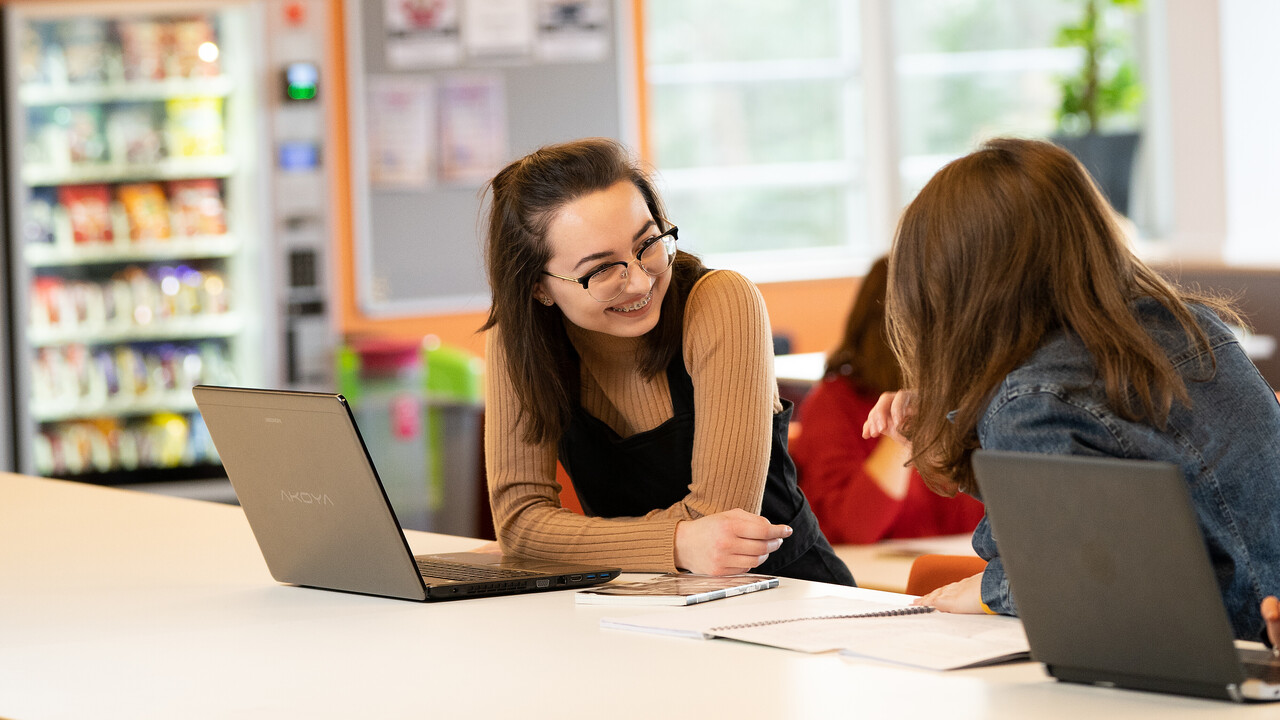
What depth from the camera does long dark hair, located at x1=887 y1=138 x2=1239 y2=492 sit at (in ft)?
4.50

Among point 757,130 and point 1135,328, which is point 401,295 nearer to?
point 757,130

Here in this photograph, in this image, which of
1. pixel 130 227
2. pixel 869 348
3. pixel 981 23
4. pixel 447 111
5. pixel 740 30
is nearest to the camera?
pixel 869 348

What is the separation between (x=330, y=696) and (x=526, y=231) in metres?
0.85

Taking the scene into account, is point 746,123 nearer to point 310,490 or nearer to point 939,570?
point 939,570

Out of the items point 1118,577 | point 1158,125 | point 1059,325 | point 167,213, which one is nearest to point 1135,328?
point 1059,325

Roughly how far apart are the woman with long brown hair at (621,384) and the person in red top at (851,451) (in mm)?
667

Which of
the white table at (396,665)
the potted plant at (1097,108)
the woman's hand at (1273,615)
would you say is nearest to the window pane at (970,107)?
the potted plant at (1097,108)

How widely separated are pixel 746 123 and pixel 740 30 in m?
0.44

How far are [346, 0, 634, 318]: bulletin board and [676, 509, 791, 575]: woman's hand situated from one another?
13.4ft

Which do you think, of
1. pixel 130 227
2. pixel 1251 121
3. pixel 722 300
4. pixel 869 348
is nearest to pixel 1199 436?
pixel 722 300

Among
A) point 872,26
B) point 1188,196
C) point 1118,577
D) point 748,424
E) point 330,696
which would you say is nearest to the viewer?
point 1118,577

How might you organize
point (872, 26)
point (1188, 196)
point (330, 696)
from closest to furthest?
point (330, 696), point (1188, 196), point (872, 26)

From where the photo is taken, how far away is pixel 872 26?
669 cm

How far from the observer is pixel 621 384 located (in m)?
2.07
